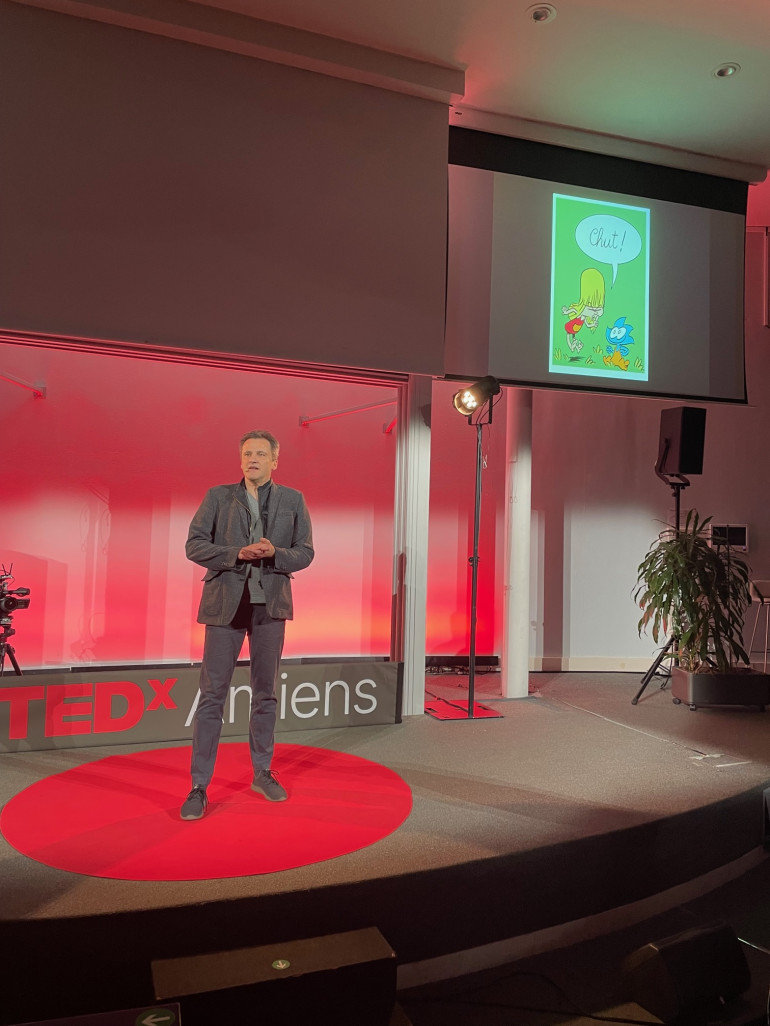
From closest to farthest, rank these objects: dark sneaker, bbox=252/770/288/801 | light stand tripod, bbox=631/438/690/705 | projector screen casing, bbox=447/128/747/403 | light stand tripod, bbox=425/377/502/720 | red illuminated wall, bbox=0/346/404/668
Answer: dark sneaker, bbox=252/770/288/801, light stand tripod, bbox=425/377/502/720, projector screen casing, bbox=447/128/747/403, light stand tripod, bbox=631/438/690/705, red illuminated wall, bbox=0/346/404/668

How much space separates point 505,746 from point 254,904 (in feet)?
6.91

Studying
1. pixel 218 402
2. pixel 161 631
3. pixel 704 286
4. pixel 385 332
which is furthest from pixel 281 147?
pixel 161 631

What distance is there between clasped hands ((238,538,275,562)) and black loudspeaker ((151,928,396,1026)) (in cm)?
144

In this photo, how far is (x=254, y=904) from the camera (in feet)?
7.13

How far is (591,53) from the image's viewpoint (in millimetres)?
4281

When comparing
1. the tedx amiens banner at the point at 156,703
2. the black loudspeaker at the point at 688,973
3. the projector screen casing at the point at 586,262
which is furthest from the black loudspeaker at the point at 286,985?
the projector screen casing at the point at 586,262

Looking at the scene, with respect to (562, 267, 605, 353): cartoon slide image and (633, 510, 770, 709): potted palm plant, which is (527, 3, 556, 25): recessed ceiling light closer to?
(562, 267, 605, 353): cartoon slide image

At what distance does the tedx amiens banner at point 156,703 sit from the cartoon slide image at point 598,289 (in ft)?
7.86

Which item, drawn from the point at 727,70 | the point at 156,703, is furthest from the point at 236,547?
the point at 727,70

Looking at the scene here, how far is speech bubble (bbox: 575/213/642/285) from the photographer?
5004 mm

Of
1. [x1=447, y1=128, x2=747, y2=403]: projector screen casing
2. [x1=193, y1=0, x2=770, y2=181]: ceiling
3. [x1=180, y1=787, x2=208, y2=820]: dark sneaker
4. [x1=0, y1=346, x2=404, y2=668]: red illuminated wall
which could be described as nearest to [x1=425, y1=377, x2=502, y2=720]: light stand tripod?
[x1=447, y1=128, x2=747, y2=403]: projector screen casing

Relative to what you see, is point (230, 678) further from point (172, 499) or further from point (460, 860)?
point (172, 499)

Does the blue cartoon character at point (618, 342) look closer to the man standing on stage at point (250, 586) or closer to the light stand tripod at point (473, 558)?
the light stand tripod at point (473, 558)

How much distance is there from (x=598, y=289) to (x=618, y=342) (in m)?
0.38
